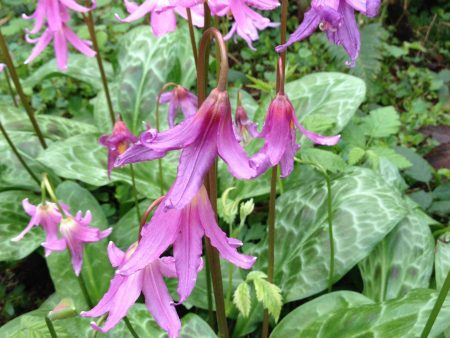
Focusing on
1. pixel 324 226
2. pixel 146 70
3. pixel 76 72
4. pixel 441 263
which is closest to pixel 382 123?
pixel 324 226

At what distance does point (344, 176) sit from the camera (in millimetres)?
1857

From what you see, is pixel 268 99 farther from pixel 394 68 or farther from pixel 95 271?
pixel 394 68

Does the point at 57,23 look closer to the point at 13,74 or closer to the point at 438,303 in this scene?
the point at 13,74

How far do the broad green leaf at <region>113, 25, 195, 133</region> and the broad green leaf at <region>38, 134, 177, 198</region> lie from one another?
296 millimetres

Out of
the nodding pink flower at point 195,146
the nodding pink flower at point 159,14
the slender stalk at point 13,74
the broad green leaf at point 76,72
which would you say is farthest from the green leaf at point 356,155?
the broad green leaf at point 76,72

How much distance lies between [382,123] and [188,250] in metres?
1.45

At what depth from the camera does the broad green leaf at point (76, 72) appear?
2.72 m

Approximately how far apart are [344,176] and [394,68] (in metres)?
2.14

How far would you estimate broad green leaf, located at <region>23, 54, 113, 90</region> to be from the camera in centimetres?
272

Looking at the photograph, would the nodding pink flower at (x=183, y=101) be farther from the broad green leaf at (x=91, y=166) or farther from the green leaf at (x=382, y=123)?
the green leaf at (x=382, y=123)

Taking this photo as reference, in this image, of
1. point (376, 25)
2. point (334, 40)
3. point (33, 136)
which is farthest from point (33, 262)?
point (376, 25)

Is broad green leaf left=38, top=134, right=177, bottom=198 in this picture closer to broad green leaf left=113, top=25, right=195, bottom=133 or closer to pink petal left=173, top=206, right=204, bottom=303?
broad green leaf left=113, top=25, right=195, bottom=133

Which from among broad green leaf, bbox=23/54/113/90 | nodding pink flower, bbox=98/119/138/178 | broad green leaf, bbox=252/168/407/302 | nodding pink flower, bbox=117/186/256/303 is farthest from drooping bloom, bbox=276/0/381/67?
broad green leaf, bbox=23/54/113/90

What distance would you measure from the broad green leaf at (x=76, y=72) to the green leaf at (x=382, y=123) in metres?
1.40
